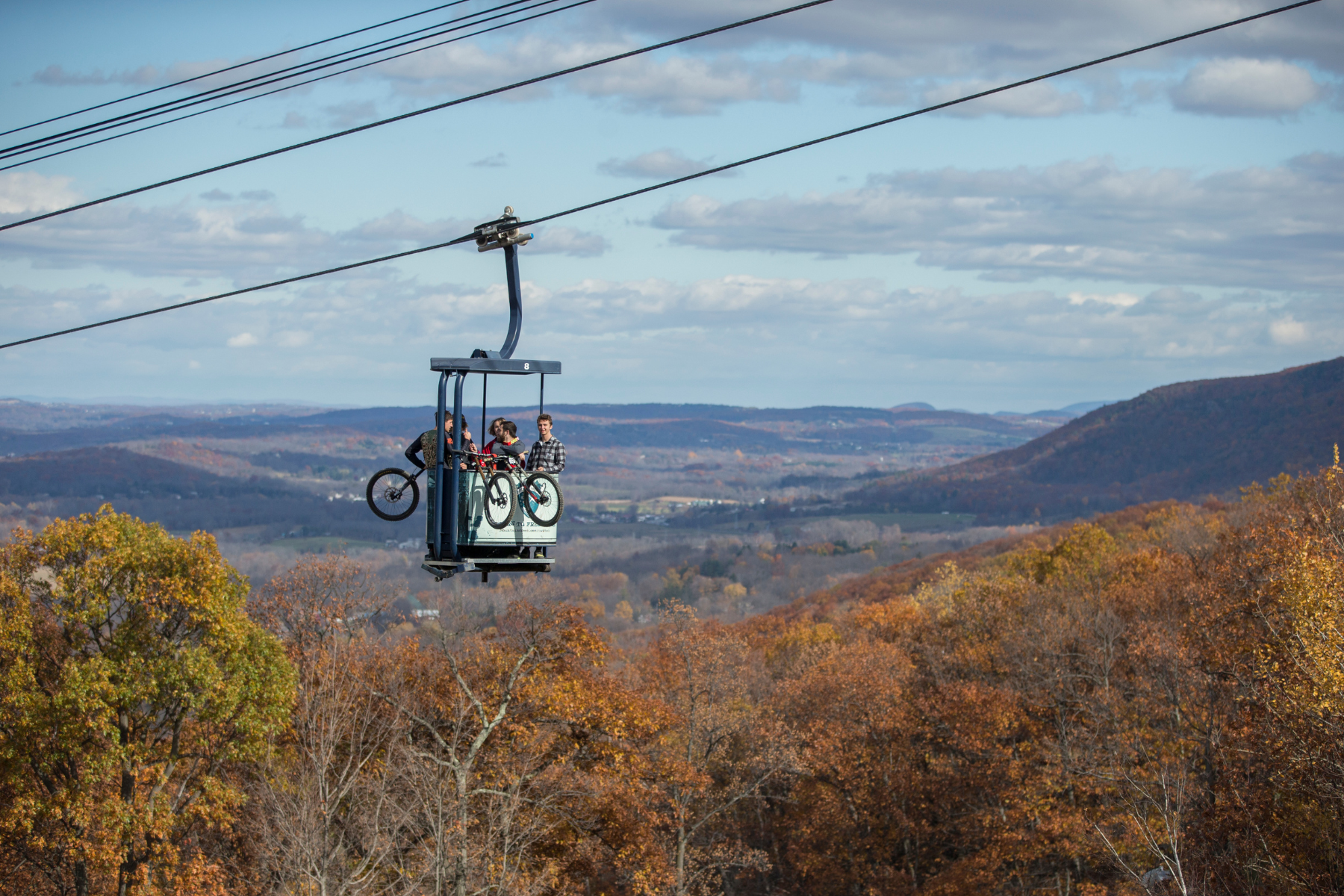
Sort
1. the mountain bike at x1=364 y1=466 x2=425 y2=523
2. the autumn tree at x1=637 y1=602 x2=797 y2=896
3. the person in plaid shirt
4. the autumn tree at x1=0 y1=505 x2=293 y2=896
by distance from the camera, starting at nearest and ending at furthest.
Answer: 1. the person in plaid shirt
2. the mountain bike at x1=364 y1=466 x2=425 y2=523
3. the autumn tree at x1=0 y1=505 x2=293 y2=896
4. the autumn tree at x1=637 y1=602 x2=797 y2=896

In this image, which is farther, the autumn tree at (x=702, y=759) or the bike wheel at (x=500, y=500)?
the autumn tree at (x=702, y=759)

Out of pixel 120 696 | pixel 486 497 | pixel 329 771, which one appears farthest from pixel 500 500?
pixel 329 771

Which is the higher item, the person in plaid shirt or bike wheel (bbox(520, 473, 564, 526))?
the person in plaid shirt

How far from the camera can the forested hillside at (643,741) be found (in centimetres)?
3519

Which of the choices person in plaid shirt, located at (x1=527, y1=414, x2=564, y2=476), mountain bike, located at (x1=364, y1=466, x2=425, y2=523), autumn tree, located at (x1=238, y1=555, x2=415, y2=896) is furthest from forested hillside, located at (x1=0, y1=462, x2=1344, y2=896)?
person in plaid shirt, located at (x1=527, y1=414, x2=564, y2=476)

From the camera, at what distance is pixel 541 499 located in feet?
62.8

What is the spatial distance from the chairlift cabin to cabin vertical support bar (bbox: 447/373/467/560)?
11 millimetres

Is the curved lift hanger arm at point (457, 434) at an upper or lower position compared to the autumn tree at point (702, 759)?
upper

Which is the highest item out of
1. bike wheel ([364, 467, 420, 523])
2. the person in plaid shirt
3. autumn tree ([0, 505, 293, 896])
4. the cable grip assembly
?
the cable grip assembly

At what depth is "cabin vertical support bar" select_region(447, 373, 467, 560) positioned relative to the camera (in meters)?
18.4

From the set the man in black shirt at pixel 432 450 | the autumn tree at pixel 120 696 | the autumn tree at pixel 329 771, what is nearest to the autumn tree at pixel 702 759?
the autumn tree at pixel 329 771

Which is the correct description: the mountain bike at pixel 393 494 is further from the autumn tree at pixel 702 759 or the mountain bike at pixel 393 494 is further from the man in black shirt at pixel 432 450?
the autumn tree at pixel 702 759

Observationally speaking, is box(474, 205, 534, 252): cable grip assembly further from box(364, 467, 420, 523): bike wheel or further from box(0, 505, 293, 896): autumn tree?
box(0, 505, 293, 896): autumn tree

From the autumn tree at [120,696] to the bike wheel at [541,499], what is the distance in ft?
75.9
